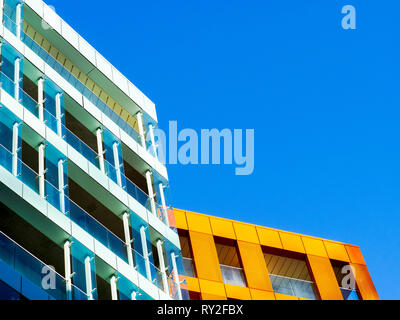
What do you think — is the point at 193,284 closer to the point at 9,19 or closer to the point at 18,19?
the point at 18,19


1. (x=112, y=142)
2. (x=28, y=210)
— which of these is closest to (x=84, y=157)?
(x=112, y=142)

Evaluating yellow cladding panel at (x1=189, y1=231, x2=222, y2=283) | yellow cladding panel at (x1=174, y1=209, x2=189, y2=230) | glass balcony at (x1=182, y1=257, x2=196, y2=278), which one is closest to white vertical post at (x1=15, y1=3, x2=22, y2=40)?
yellow cladding panel at (x1=174, y1=209, x2=189, y2=230)

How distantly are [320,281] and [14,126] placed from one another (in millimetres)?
18912

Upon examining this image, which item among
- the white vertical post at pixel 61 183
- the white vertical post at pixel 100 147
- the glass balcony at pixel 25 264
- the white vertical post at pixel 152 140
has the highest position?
the white vertical post at pixel 152 140

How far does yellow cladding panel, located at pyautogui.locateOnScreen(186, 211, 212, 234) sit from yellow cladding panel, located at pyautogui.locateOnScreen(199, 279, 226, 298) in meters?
3.26

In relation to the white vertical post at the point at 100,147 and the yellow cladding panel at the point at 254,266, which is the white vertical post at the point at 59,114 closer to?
the white vertical post at the point at 100,147

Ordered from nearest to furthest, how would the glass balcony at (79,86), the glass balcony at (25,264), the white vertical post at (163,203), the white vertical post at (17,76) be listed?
the glass balcony at (25,264) → the white vertical post at (17,76) → the white vertical post at (163,203) → the glass balcony at (79,86)

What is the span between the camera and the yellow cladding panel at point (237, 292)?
3278 centimetres

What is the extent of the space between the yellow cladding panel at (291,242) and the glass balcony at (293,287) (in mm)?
1695

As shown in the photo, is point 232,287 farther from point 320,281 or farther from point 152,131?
point 152,131

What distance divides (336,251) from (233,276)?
22.6 feet

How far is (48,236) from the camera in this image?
69.2 feet

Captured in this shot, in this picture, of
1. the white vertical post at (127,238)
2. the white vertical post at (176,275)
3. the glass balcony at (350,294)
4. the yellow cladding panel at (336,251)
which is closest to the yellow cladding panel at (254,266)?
the yellow cladding panel at (336,251)

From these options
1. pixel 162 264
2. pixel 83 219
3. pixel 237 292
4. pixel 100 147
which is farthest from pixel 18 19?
pixel 237 292
